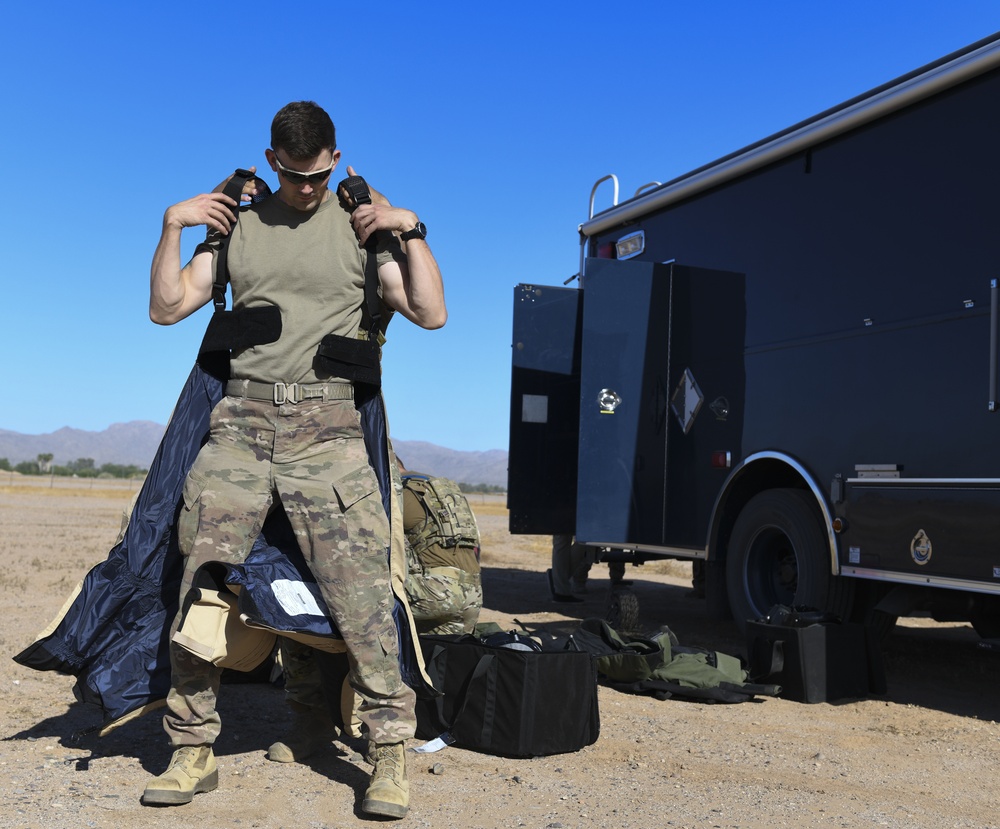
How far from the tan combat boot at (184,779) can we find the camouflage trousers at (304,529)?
0.05 metres

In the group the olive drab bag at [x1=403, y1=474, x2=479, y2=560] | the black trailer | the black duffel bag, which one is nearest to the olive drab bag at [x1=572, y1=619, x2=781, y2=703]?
the olive drab bag at [x1=403, y1=474, x2=479, y2=560]

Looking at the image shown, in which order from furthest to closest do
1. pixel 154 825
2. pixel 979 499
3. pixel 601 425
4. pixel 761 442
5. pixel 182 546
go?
1. pixel 601 425
2. pixel 761 442
3. pixel 979 499
4. pixel 182 546
5. pixel 154 825

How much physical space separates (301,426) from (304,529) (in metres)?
0.31

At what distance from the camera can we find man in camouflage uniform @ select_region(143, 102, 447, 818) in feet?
10.5

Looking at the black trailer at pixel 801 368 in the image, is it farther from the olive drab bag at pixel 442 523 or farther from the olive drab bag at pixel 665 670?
the olive drab bag at pixel 442 523

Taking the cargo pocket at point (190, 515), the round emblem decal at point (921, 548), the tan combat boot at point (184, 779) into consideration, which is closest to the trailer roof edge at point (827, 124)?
the round emblem decal at point (921, 548)

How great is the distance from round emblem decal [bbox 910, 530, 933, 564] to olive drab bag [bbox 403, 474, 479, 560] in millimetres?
2090

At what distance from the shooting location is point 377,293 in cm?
341

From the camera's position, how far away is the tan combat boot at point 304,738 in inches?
145

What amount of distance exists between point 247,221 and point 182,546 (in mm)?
1031

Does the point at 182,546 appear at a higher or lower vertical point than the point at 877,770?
higher

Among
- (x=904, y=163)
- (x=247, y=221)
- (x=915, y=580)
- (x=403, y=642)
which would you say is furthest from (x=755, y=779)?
(x=904, y=163)

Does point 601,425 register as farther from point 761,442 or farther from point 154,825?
point 154,825

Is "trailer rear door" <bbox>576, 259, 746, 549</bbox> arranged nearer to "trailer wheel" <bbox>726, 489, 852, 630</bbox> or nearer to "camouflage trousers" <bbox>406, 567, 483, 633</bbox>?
"trailer wheel" <bbox>726, 489, 852, 630</bbox>
